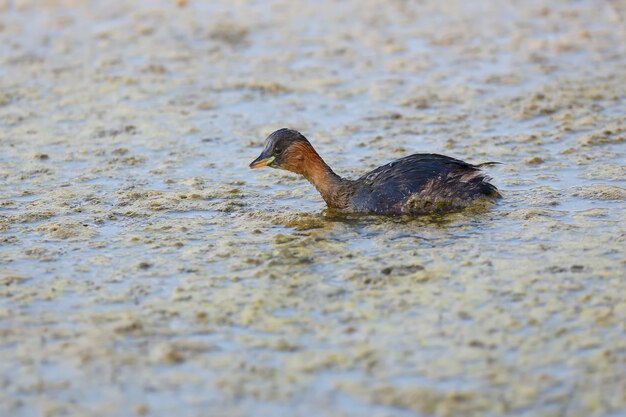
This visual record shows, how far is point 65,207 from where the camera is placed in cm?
765

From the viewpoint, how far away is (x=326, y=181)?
7648 mm

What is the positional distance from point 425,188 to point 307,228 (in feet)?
2.76

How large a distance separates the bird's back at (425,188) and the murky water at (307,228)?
14 cm

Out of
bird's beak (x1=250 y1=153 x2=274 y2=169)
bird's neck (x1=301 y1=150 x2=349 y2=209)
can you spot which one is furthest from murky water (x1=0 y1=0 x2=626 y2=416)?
bird's beak (x1=250 y1=153 x2=274 y2=169)

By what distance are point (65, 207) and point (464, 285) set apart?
3.13 meters

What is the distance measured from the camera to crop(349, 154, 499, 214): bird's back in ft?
23.9

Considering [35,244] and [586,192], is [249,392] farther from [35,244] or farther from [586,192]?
[586,192]

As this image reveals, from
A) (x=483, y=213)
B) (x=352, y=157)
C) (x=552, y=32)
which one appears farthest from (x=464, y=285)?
(x=552, y=32)

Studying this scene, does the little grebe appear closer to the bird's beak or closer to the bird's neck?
the bird's neck

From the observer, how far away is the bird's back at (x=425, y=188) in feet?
23.9

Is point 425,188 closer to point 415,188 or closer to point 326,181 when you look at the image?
point 415,188

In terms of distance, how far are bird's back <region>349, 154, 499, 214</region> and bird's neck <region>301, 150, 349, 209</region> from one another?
0.20 meters

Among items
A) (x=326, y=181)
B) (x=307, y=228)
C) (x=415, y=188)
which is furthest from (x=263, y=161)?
(x=415, y=188)

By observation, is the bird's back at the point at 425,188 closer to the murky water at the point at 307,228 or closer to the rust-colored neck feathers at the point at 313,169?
the murky water at the point at 307,228
